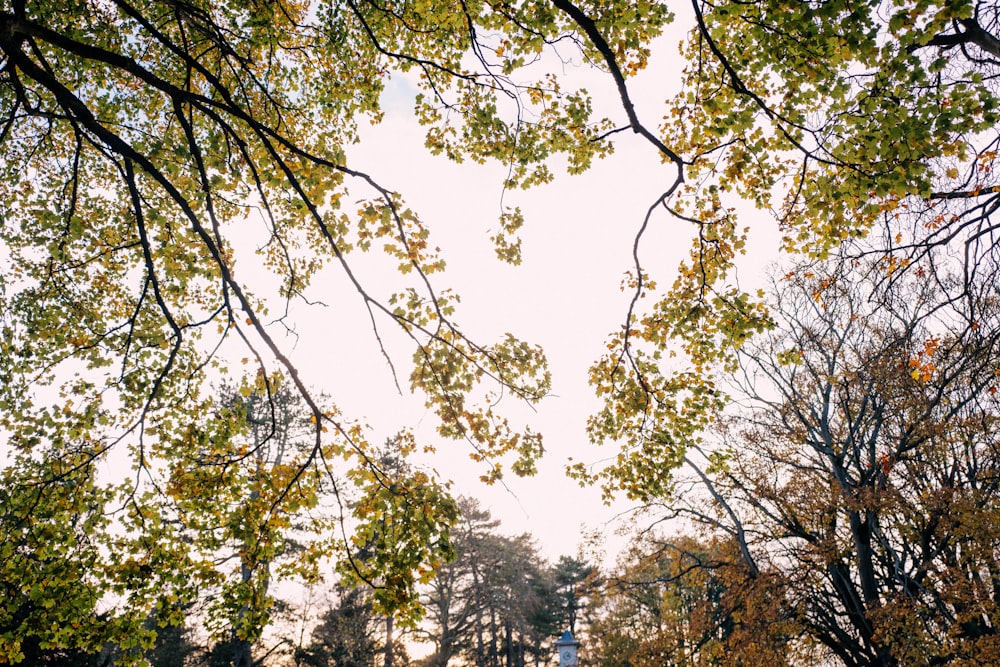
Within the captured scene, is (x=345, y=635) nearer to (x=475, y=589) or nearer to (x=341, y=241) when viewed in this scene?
(x=475, y=589)

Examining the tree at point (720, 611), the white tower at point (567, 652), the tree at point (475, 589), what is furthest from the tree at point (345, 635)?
the tree at point (720, 611)

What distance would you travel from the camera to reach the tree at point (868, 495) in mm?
9766

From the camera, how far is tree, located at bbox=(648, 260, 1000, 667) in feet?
32.0

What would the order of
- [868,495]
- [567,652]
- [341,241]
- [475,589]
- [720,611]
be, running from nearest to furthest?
[341,241]
[868,495]
[567,652]
[720,611]
[475,589]

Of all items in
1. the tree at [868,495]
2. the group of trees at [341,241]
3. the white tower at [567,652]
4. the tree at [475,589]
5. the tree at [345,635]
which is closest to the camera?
the group of trees at [341,241]

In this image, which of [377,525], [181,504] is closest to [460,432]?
[377,525]

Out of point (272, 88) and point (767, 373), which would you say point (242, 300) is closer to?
point (272, 88)

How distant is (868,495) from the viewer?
10.5m

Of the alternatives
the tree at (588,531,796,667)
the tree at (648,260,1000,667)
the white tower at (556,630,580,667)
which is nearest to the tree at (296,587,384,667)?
the white tower at (556,630,580,667)

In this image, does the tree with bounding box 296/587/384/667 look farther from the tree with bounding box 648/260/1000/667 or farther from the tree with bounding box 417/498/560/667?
the tree with bounding box 648/260/1000/667

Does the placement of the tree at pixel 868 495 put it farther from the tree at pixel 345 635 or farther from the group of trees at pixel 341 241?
the tree at pixel 345 635

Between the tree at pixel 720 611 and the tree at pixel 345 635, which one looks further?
the tree at pixel 345 635

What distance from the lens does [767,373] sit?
45.4ft

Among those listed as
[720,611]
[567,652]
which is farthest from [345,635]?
[720,611]
